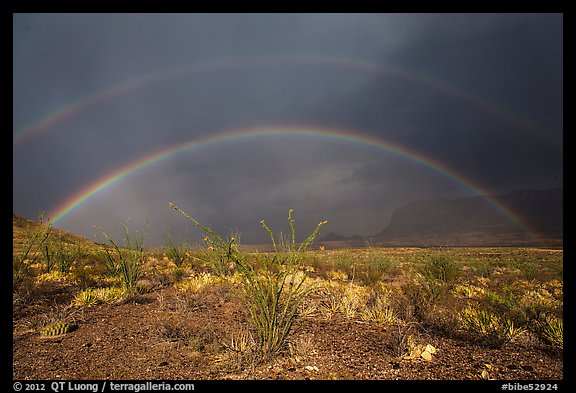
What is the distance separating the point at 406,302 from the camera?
8.48 m

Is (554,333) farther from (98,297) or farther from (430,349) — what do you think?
(98,297)

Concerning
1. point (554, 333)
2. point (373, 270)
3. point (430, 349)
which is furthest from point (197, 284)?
point (373, 270)

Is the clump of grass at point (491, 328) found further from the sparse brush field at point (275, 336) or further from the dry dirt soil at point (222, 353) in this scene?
the dry dirt soil at point (222, 353)

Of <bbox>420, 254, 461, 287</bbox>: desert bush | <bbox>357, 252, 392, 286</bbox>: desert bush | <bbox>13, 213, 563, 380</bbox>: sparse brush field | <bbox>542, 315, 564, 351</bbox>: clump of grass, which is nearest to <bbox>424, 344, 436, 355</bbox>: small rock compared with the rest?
<bbox>13, 213, 563, 380</bbox>: sparse brush field

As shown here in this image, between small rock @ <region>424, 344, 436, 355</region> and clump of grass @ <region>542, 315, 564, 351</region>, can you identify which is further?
clump of grass @ <region>542, 315, 564, 351</region>

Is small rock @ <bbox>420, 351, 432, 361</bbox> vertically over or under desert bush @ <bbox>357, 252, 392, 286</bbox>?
over

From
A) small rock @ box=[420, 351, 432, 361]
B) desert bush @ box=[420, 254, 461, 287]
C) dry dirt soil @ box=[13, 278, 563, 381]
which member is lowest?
desert bush @ box=[420, 254, 461, 287]

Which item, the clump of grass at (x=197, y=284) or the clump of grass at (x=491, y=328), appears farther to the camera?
the clump of grass at (x=197, y=284)

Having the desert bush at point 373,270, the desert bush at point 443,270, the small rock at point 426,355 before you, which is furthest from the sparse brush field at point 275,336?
the desert bush at point 373,270

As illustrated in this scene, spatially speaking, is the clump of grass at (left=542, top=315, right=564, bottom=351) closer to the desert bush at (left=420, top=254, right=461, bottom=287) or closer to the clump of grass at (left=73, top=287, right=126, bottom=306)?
the desert bush at (left=420, top=254, right=461, bottom=287)
